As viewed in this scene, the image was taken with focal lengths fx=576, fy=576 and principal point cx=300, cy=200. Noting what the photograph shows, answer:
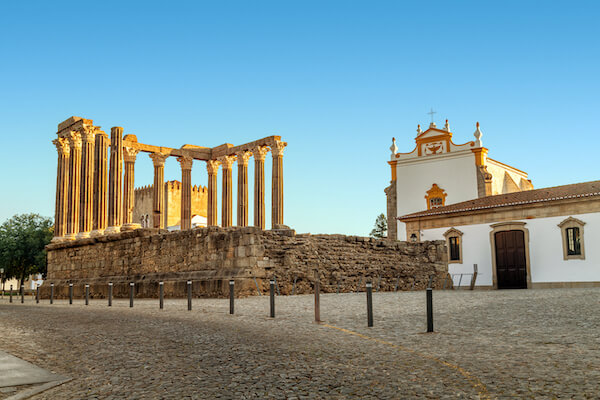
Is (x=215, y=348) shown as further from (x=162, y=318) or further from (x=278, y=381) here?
(x=162, y=318)

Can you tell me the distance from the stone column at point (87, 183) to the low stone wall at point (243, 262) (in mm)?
1188

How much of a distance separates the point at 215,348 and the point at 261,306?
6.94 meters

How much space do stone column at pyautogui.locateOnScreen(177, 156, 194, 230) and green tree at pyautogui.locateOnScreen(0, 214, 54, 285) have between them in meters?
23.1

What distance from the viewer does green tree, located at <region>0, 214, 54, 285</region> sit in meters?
52.5

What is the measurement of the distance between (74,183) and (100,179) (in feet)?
9.32

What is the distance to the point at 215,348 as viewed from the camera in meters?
7.23

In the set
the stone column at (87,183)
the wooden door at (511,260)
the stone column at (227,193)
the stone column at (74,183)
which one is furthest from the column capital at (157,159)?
the wooden door at (511,260)

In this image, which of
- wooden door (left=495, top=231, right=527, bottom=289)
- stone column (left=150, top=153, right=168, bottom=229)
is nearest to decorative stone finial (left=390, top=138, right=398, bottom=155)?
wooden door (left=495, top=231, right=527, bottom=289)

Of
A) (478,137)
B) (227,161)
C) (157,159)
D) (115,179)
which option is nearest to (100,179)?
(115,179)

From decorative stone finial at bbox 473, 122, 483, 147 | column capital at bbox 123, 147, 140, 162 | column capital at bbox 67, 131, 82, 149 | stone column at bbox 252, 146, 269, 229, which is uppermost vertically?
decorative stone finial at bbox 473, 122, 483, 147

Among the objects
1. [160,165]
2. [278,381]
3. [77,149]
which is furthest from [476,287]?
[278,381]

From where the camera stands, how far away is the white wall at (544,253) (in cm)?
2717

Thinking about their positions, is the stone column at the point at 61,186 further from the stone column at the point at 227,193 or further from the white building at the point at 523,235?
the white building at the point at 523,235

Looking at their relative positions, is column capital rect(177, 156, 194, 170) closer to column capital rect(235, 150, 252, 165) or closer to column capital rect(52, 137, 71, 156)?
column capital rect(235, 150, 252, 165)
